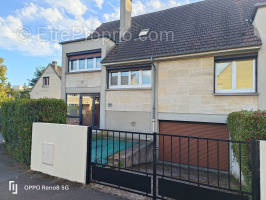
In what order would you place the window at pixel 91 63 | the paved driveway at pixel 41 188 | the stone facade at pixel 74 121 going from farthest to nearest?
the stone facade at pixel 74 121
the window at pixel 91 63
the paved driveway at pixel 41 188

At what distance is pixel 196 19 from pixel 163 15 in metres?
2.74

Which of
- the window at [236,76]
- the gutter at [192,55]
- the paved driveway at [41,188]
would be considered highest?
the gutter at [192,55]

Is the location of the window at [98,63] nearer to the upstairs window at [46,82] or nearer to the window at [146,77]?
the window at [146,77]

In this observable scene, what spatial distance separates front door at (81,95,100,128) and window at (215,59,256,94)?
262 inches

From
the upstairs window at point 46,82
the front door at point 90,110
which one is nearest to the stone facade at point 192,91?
Answer: the front door at point 90,110

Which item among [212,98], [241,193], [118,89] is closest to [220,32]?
[212,98]

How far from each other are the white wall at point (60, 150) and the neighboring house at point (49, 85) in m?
17.3

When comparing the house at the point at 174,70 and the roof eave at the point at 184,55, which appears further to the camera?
the house at the point at 174,70

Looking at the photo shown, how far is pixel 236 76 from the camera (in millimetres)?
6965

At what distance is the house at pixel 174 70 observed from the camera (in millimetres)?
6828

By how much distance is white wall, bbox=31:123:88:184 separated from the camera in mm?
4242

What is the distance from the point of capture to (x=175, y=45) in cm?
830

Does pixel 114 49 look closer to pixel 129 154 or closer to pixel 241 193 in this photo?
pixel 129 154

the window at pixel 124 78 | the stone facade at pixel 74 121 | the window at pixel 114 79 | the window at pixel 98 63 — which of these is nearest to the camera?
the window at pixel 124 78
